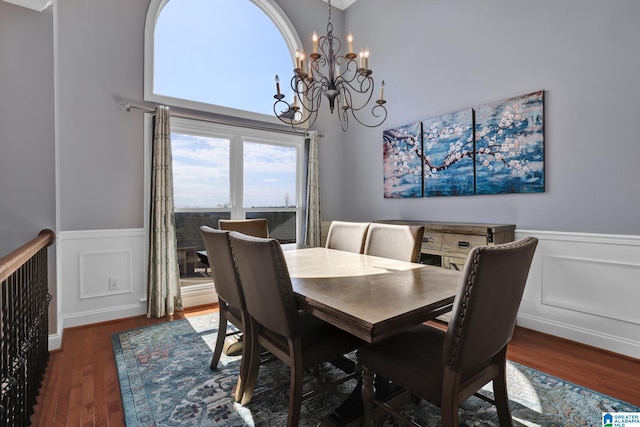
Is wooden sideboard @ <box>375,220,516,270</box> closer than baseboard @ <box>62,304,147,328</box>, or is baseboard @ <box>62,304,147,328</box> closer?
wooden sideboard @ <box>375,220,516,270</box>

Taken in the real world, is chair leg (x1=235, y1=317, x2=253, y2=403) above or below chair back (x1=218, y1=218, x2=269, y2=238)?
below

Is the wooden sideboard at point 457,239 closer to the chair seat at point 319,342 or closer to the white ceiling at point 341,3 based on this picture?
the chair seat at point 319,342

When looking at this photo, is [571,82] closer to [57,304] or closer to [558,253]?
[558,253]

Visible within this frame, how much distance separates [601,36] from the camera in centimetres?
243

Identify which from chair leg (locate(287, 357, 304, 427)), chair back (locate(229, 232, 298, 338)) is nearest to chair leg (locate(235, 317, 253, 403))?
chair back (locate(229, 232, 298, 338))

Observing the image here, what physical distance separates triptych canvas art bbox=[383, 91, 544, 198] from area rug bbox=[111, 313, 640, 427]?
5.26 feet

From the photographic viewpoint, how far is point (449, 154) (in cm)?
338

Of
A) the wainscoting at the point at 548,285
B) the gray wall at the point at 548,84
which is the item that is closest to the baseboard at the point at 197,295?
the wainscoting at the point at 548,285

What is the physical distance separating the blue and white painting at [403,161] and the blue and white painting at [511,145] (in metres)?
0.69

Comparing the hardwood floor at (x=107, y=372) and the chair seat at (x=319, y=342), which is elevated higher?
the chair seat at (x=319, y=342)

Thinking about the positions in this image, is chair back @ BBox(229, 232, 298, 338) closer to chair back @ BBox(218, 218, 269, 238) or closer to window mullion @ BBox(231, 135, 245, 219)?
chair back @ BBox(218, 218, 269, 238)

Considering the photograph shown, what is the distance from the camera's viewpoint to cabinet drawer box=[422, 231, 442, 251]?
10.1ft

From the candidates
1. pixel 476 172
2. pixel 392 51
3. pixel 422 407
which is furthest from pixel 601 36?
pixel 422 407

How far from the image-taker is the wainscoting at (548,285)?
2.35 meters
